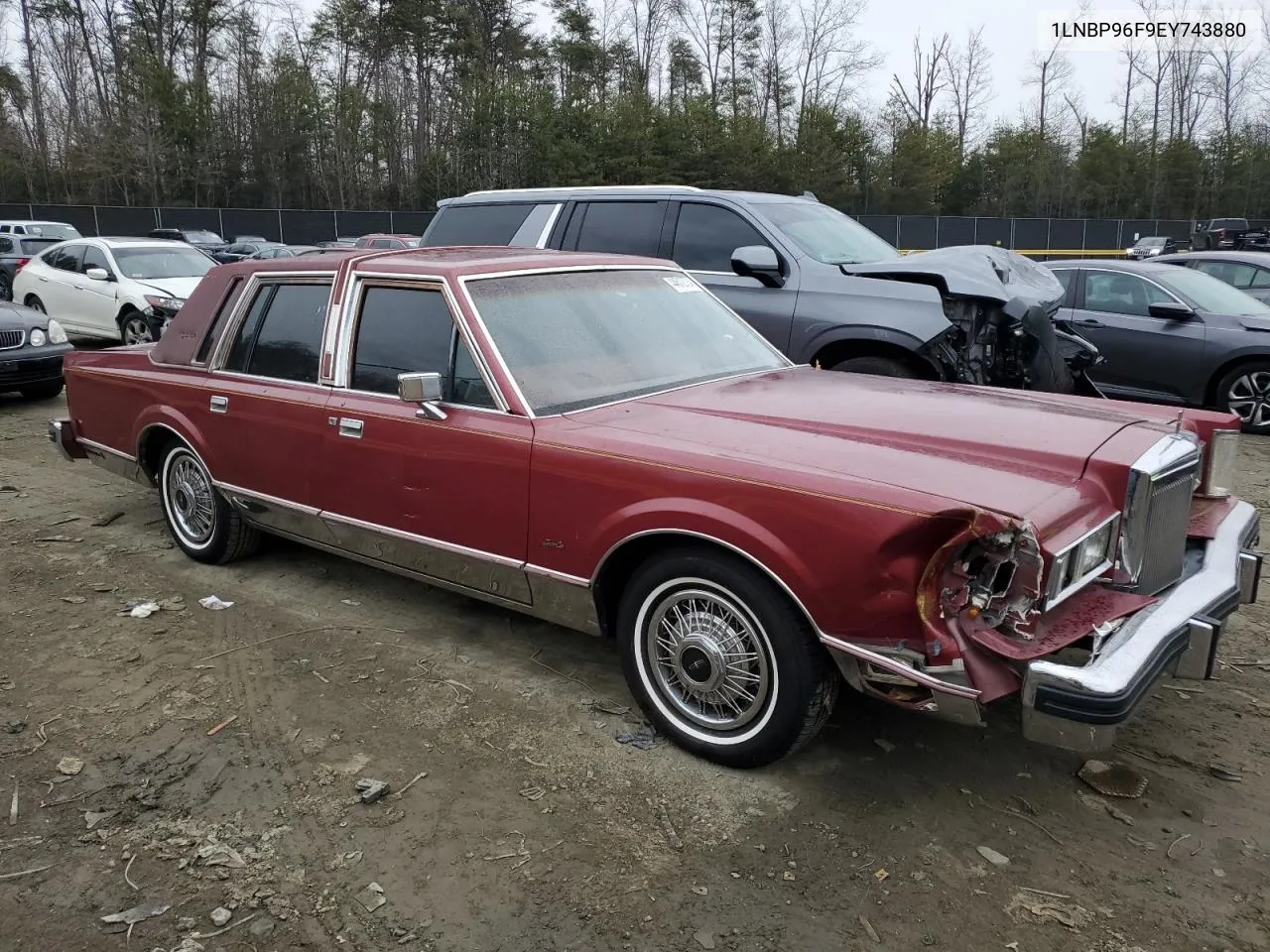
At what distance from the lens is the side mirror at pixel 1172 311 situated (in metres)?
8.62

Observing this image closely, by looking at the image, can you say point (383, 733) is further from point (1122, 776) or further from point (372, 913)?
point (1122, 776)

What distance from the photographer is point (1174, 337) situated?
8.67m

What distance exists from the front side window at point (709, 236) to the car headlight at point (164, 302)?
25.8 ft

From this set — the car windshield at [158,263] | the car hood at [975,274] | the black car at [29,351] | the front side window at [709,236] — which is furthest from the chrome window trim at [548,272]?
the car windshield at [158,263]

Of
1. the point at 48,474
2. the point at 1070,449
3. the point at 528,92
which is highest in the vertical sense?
the point at 528,92

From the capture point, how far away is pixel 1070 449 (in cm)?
318

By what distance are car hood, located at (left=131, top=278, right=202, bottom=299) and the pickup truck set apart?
20996mm

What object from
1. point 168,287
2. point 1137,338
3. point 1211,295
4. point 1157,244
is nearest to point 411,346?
point 1137,338

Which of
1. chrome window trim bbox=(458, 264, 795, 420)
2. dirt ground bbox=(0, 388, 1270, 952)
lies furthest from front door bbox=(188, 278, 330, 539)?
chrome window trim bbox=(458, 264, 795, 420)

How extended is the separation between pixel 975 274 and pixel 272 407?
160 inches

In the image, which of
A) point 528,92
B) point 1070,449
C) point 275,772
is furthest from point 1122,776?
point 528,92

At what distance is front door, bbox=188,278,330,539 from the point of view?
4.46 m

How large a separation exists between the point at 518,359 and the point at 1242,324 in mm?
7686

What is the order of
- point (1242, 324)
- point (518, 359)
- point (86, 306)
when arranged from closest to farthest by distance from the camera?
1. point (518, 359)
2. point (1242, 324)
3. point (86, 306)
